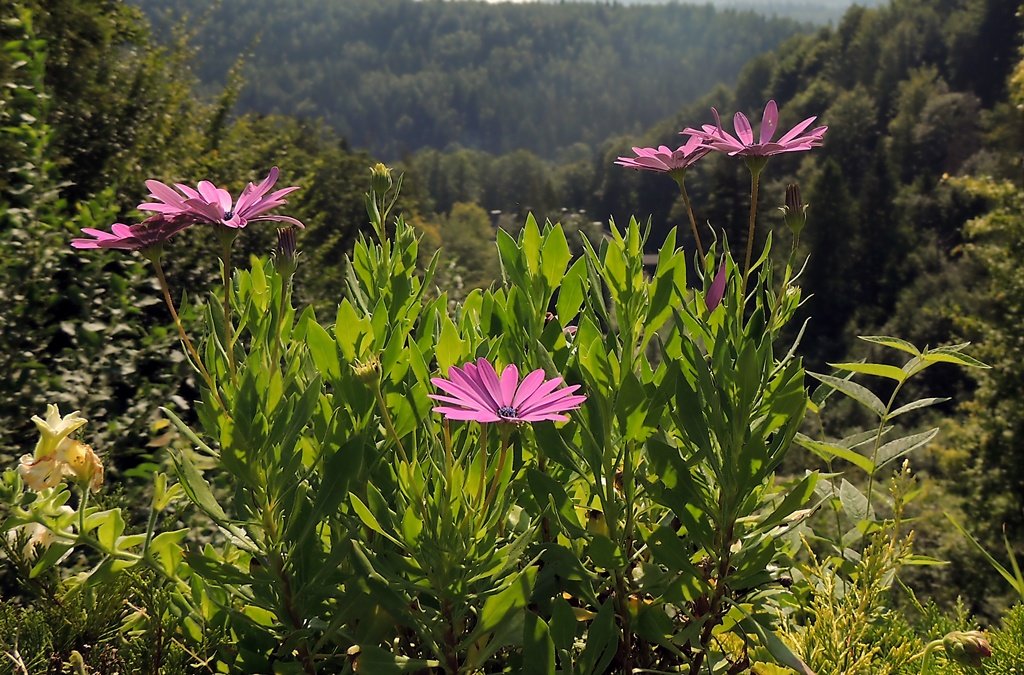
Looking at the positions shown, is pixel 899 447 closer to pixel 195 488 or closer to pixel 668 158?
pixel 668 158

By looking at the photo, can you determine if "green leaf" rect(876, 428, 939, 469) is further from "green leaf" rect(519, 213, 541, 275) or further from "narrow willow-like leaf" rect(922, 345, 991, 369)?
"green leaf" rect(519, 213, 541, 275)

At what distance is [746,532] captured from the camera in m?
0.85

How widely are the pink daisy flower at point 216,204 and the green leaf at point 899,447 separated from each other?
800 mm

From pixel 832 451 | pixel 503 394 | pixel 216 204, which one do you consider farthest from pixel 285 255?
pixel 832 451

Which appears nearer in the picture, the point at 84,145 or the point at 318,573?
the point at 318,573

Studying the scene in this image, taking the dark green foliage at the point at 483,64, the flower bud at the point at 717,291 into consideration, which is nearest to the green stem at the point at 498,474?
the flower bud at the point at 717,291

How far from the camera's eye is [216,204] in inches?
28.2

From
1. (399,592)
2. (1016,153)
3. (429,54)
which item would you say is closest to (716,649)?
(399,592)

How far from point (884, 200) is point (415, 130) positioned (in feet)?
302

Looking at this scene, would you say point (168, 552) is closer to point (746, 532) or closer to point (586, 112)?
point (746, 532)

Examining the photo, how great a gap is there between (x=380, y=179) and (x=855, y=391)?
682 mm

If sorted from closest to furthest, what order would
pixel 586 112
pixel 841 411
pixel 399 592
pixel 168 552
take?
pixel 399 592 < pixel 168 552 < pixel 841 411 < pixel 586 112

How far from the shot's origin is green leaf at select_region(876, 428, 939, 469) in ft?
3.23

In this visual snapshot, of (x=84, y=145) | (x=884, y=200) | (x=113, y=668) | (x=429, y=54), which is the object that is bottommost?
(x=429, y=54)
